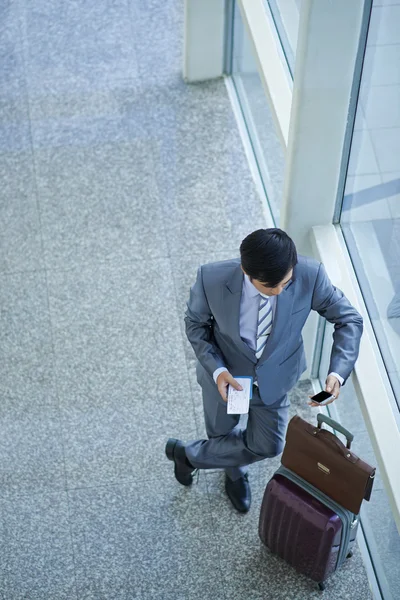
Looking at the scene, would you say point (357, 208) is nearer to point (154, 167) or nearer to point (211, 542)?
point (211, 542)

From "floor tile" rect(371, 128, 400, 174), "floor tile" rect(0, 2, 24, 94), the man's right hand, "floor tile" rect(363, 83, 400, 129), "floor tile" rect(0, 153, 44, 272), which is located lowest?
"floor tile" rect(0, 153, 44, 272)

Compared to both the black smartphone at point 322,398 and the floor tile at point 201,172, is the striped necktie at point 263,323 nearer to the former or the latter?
the black smartphone at point 322,398

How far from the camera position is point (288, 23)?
533 centimetres

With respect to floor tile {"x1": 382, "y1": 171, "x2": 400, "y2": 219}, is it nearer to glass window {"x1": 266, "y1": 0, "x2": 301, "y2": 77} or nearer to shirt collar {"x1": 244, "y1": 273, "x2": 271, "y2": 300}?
shirt collar {"x1": 244, "y1": 273, "x2": 271, "y2": 300}

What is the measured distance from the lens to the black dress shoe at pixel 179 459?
16.4 feet

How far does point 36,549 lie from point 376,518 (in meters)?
1.70

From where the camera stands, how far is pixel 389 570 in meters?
4.73

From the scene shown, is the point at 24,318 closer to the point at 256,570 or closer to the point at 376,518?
the point at 256,570

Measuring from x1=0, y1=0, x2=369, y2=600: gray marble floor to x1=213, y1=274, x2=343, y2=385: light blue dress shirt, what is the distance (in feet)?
3.75

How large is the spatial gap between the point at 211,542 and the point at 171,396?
93 cm

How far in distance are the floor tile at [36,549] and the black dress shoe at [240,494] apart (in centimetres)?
86

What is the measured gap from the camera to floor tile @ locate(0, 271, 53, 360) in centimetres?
577

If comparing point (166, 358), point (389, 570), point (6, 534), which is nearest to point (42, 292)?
point (166, 358)

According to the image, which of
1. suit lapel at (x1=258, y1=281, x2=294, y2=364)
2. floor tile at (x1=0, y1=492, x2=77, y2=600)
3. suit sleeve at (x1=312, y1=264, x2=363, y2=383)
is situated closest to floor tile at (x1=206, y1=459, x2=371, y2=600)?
floor tile at (x1=0, y1=492, x2=77, y2=600)
